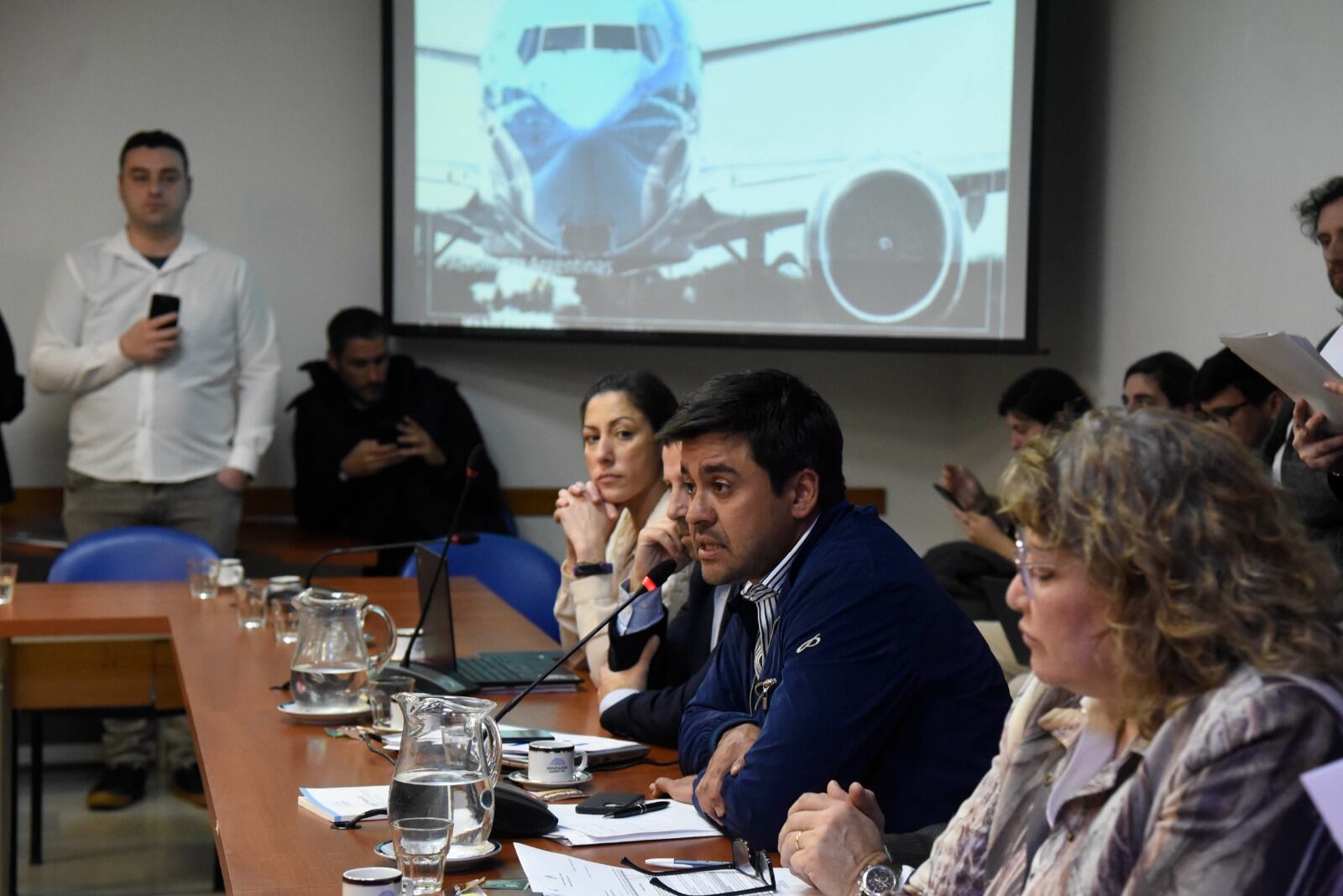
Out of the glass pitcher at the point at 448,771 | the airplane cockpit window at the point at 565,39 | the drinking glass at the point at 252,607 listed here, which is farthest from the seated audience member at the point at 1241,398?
the airplane cockpit window at the point at 565,39

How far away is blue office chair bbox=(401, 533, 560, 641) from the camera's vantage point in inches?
164

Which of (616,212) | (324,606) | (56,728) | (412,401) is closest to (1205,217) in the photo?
(616,212)

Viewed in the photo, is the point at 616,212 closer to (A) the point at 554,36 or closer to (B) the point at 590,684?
(A) the point at 554,36

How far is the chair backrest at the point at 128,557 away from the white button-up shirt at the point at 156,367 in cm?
64

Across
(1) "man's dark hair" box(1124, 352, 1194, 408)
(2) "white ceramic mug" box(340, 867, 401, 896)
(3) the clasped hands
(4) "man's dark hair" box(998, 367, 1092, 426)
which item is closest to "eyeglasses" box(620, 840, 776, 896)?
(2) "white ceramic mug" box(340, 867, 401, 896)

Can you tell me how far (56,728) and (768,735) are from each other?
4.04m

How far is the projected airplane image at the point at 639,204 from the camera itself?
5.36m

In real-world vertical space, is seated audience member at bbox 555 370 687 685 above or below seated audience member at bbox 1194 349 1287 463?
below

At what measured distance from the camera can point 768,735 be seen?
71.2 inches

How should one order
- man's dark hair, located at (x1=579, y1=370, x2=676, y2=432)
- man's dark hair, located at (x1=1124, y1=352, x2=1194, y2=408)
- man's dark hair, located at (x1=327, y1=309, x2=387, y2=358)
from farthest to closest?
man's dark hair, located at (x1=327, y1=309, x2=387, y2=358) < man's dark hair, located at (x1=1124, y1=352, x2=1194, y2=408) < man's dark hair, located at (x1=579, y1=370, x2=676, y2=432)

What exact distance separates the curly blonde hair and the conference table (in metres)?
0.67

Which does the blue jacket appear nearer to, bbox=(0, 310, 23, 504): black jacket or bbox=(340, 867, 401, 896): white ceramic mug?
bbox=(340, 867, 401, 896): white ceramic mug

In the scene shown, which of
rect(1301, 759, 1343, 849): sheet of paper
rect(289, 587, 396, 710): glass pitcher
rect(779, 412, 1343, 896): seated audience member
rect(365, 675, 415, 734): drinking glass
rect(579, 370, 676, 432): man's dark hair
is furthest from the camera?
rect(579, 370, 676, 432): man's dark hair

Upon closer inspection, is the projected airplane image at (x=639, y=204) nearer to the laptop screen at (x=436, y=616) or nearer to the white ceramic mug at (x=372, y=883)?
the laptop screen at (x=436, y=616)
